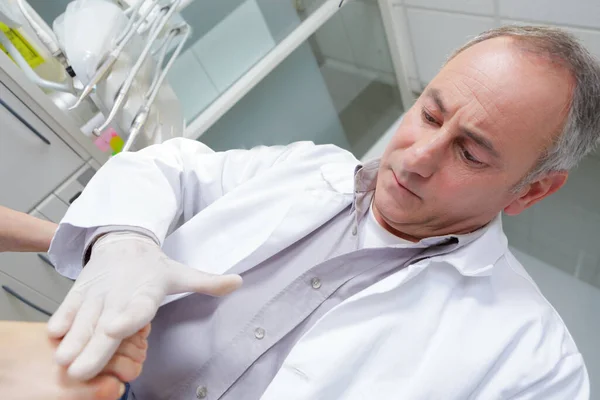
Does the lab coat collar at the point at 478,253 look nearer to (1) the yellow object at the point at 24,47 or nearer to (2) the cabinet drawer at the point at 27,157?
(2) the cabinet drawer at the point at 27,157

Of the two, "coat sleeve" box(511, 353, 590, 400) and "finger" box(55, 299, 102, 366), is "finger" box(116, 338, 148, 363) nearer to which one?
"finger" box(55, 299, 102, 366)

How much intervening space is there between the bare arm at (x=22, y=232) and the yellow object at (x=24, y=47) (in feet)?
1.62

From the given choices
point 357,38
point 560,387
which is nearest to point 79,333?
point 560,387

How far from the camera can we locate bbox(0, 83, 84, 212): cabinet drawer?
0.99 metres

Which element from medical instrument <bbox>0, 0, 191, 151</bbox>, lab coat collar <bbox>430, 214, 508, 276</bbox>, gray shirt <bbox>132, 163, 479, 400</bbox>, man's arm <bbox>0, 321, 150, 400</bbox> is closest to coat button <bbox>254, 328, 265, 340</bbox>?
gray shirt <bbox>132, 163, 479, 400</bbox>

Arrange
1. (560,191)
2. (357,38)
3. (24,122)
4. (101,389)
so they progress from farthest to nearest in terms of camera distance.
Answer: (357,38) → (560,191) → (24,122) → (101,389)

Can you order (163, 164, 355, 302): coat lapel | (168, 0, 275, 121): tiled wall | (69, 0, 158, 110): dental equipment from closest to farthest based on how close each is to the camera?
1. (163, 164, 355, 302): coat lapel
2. (69, 0, 158, 110): dental equipment
3. (168, 0, 275, 121): tiled wall

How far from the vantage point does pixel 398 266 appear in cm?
81

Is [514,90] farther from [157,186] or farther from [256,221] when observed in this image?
[157,186]

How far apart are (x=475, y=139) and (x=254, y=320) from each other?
1.66 ft

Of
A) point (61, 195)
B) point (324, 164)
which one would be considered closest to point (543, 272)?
point (324, 164)

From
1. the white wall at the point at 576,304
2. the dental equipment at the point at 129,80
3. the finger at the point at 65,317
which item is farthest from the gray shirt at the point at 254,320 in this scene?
the white wall at the point at 576,304

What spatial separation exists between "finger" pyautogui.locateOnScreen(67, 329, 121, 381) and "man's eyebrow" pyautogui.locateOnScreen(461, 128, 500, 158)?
0.62m

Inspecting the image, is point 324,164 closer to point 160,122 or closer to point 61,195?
point 160,122
